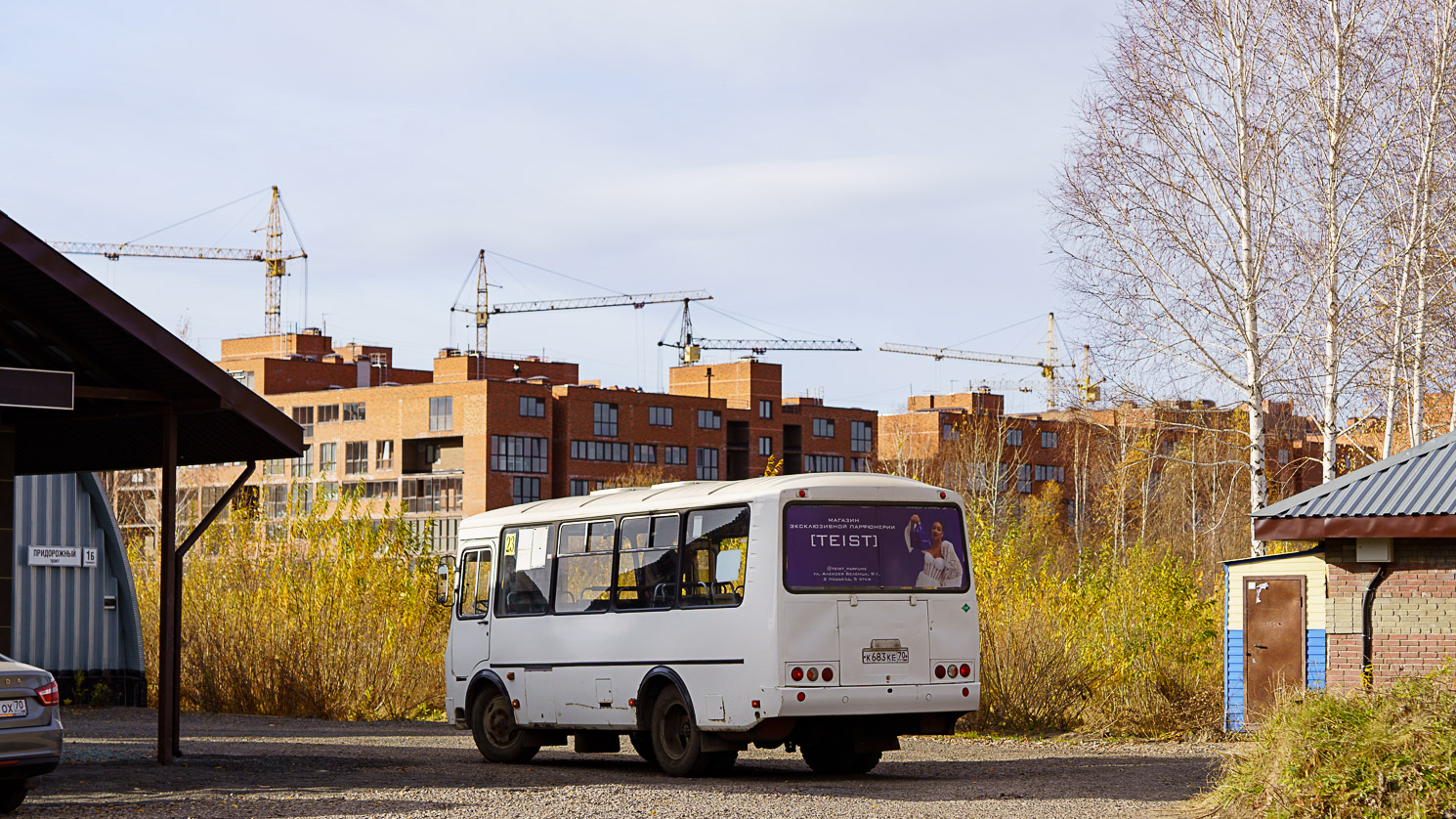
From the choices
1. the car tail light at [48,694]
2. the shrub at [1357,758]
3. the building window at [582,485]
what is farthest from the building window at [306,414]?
the shrub at [1357,758]

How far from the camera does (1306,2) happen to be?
29.0 m

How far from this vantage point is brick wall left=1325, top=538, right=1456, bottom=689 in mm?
20031

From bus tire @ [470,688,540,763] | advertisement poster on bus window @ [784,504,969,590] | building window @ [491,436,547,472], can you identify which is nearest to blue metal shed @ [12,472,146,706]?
bus tire @ [470,688,540,763]

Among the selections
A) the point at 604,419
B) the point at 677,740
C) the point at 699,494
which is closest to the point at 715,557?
the point at 699,494

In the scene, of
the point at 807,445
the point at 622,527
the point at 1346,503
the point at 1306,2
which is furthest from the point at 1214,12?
the point at 807,445

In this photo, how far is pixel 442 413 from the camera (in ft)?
365

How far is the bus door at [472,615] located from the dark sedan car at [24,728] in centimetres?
762

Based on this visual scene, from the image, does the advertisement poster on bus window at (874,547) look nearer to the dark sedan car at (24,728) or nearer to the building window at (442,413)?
the dark sedan car at (24,728)

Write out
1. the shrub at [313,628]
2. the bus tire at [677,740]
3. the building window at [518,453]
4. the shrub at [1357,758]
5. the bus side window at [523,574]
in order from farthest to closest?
the building window at [518,453] → the shrub at [313,628] → the bus side window at [523,574] → the bus tire at [677,740] → the shrub at [1357,758]

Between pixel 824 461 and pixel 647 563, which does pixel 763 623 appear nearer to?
pixel 647 563

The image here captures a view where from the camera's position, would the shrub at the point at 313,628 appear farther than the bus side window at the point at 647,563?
Yes

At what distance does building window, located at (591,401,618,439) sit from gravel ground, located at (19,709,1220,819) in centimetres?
9120

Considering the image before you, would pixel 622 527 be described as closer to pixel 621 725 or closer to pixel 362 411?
pixel 621 725

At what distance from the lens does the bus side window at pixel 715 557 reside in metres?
17.2
